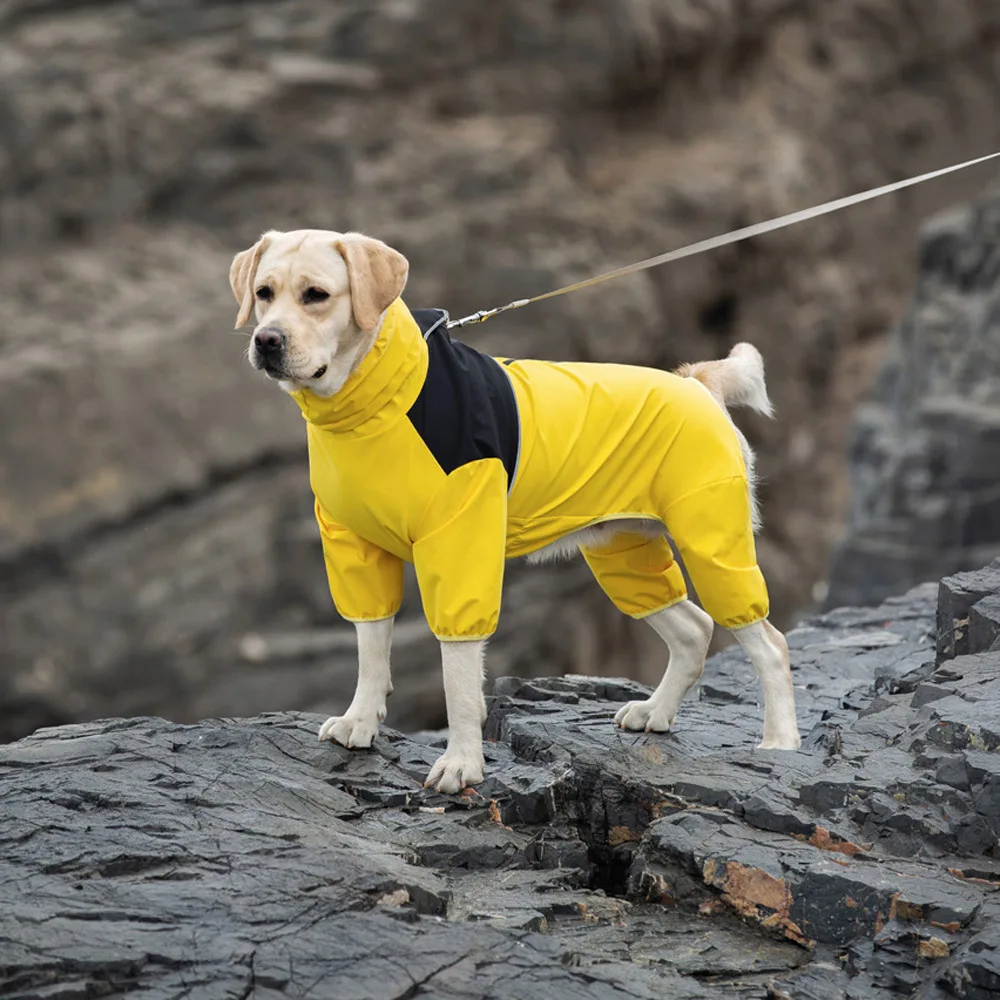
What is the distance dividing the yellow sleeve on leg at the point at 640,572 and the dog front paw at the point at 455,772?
0.86 meters

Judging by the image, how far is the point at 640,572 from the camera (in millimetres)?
5035

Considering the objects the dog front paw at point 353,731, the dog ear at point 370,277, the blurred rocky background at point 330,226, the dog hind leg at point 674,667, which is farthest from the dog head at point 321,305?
the blurred rocky background at point 330,226

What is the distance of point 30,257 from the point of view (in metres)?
14.6

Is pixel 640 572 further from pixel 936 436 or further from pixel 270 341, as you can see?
pixel 936 436

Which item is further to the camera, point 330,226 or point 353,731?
point 330,226

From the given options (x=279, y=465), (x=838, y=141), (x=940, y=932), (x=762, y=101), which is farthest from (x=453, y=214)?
(x=940, y=932)

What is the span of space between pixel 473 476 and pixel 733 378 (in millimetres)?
1376

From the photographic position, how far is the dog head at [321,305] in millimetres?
4109

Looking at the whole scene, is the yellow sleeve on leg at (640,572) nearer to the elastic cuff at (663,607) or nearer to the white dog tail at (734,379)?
the elastic cuff at (663,607)

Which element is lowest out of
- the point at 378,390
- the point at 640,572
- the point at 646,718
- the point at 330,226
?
the point at 646,718

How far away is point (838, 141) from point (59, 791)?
18701mm

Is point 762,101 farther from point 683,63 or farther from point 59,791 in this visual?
point 59,791

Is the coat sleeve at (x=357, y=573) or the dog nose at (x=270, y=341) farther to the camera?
the coat sleeve at (x=357, y=573)

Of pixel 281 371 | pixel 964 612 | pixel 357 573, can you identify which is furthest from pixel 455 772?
pixel 964 612
